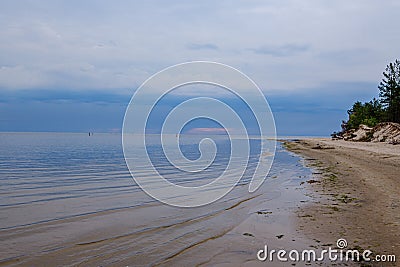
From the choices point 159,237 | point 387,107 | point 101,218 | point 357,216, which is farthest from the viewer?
point 387,107

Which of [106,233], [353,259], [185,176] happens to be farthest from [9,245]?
[185,176]

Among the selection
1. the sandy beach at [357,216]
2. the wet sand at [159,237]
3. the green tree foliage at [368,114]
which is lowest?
the wet sand at [159,237]

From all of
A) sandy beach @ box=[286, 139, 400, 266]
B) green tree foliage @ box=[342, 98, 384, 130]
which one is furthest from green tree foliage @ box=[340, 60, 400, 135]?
sandy beach @ box=[286, 139, 400, 266]

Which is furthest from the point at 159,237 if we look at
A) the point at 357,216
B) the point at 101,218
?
the point at 357,216

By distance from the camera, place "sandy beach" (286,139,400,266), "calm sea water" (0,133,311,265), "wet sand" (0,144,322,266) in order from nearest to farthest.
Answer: "wet sand" (0,144,322,266)
"sandy beach" (286,139,400,266)
"calm sea water" (0,133,311,265)

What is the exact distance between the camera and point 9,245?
7.73 meters

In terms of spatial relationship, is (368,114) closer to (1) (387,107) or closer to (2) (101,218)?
(1) (387,107)

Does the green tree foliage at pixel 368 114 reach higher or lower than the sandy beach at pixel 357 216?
higher

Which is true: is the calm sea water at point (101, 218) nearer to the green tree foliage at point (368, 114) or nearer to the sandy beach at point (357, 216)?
the sandy beach at point (357, 216)

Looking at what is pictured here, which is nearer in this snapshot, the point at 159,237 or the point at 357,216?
the point at 159,237

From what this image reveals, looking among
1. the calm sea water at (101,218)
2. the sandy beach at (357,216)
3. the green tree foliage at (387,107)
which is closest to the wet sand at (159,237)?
the calm sea water at (101,218)

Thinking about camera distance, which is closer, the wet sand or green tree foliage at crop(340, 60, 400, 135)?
the wet sand

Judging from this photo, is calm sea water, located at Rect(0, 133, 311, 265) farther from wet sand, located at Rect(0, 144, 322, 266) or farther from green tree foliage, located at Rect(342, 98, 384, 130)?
green tree foliage, located at Rect(342, 98, 384, 130)

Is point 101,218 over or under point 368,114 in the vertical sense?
under
